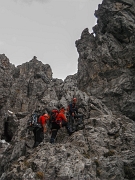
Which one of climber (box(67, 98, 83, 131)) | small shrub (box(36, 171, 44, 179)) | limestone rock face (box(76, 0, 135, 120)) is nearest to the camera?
small shrub (box(36, 171, 44, 179))

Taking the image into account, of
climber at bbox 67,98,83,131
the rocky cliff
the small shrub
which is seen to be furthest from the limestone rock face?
the small shrub

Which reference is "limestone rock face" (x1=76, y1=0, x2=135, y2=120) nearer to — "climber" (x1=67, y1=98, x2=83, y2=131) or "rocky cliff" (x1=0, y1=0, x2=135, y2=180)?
"rocky cliff" (x1=0, y1=0, x2=135, y2=180)

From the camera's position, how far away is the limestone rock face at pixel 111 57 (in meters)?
32.7

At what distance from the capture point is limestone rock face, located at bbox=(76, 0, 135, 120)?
3272 centimetres

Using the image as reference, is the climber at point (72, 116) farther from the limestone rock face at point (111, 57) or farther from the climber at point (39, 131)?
the limestone rock face at point (111, 57)

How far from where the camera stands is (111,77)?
117ft

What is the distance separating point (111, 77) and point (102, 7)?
18.4 meters

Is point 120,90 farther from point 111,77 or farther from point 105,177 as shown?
point 105,177

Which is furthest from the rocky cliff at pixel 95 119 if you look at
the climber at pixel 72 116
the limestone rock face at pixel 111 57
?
the climber at pixel 72 116

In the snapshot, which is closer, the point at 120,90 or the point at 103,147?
the point at 103,147

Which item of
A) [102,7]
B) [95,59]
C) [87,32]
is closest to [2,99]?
[95,59]

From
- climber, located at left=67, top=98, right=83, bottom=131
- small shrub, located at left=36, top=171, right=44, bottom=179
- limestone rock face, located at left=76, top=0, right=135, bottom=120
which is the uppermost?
limestone rock face, located at left=76, top=0, right=135, bottom=120

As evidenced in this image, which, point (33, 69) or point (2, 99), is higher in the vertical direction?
point (33, 69)

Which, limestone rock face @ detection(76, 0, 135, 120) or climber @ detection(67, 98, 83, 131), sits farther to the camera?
limestone rock face @ detection(76, 0, 135, 120)
